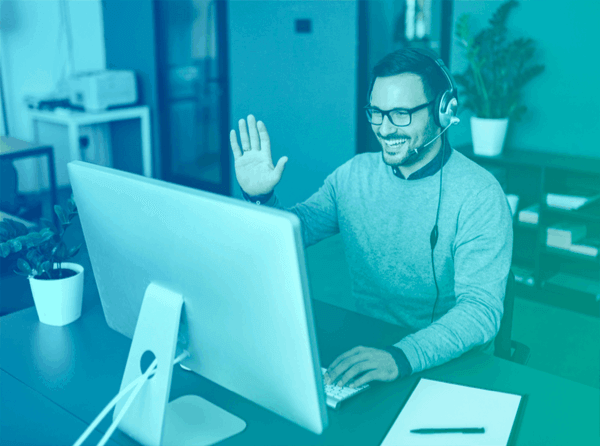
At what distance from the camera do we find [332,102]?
3.95 m

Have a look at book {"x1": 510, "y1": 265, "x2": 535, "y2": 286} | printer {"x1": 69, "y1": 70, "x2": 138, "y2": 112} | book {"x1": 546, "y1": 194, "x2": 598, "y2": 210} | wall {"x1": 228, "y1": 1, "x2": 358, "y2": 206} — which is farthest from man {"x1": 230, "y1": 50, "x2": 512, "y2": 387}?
printer {"x1": 69, "y1": 70, "x2": 138, "y2": 112}

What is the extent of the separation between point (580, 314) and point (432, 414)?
222 centimetres

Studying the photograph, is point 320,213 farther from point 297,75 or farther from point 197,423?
point 297,75

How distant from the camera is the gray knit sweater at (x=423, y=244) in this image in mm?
1199

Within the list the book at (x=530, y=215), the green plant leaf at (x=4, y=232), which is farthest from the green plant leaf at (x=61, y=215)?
the book at (x=530, y=215)

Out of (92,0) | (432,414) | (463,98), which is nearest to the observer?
(432,414)

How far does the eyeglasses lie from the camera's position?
4.67ft

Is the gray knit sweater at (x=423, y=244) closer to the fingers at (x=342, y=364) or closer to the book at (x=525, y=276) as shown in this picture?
the fingers at (x=342, y=364)

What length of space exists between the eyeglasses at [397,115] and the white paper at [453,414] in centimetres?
64

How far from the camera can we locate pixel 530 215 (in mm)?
2984

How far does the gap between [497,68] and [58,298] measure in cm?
249

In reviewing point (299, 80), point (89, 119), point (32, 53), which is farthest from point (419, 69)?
point (32, 53)

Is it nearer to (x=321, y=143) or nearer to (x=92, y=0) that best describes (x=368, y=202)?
(x=321, y=143)

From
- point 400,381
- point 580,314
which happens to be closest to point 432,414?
point 400,381
